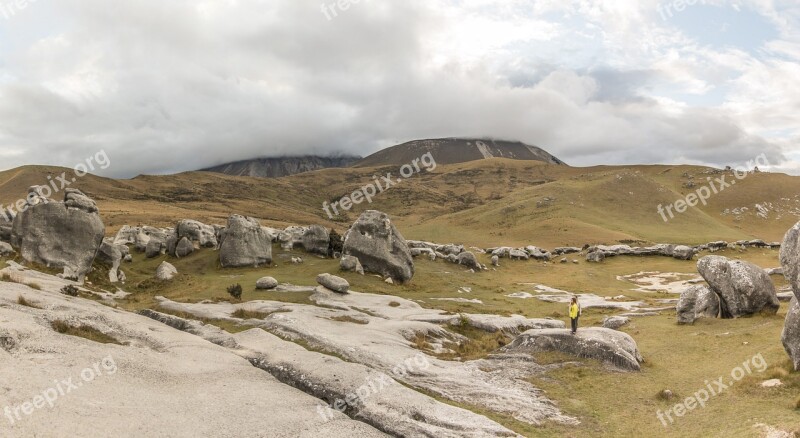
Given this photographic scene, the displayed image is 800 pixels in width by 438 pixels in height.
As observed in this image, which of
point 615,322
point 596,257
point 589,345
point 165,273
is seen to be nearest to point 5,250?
point 165,273

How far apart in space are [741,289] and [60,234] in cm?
6426

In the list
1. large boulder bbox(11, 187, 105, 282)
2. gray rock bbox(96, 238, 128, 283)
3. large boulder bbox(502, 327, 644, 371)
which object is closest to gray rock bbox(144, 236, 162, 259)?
gray rock bbox(96, 238, 128, 283)

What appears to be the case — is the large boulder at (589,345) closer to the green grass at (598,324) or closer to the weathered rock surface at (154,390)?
the green grass at (598,324)

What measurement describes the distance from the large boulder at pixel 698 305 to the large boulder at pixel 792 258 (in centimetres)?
2064

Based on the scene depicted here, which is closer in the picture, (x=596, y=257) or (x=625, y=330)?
(x=625, y=330)

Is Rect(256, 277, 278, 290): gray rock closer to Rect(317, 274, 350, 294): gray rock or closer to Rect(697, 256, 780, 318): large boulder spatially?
Rect(317, 274, 350, 294): gray rock

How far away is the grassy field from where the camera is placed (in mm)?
19625

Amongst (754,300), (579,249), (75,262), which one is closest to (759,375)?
(754,300)

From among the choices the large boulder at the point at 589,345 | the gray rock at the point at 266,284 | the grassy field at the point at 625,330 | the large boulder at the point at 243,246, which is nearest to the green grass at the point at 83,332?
the grassy field at the point at 625,330

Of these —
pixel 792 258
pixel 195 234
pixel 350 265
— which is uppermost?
pixel 195 234

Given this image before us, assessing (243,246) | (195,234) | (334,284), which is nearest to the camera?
(334,284)

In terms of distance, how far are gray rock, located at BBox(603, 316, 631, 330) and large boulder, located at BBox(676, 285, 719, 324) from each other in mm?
4452

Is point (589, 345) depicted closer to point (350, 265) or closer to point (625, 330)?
point (625, 330)

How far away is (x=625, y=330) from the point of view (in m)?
40.4
